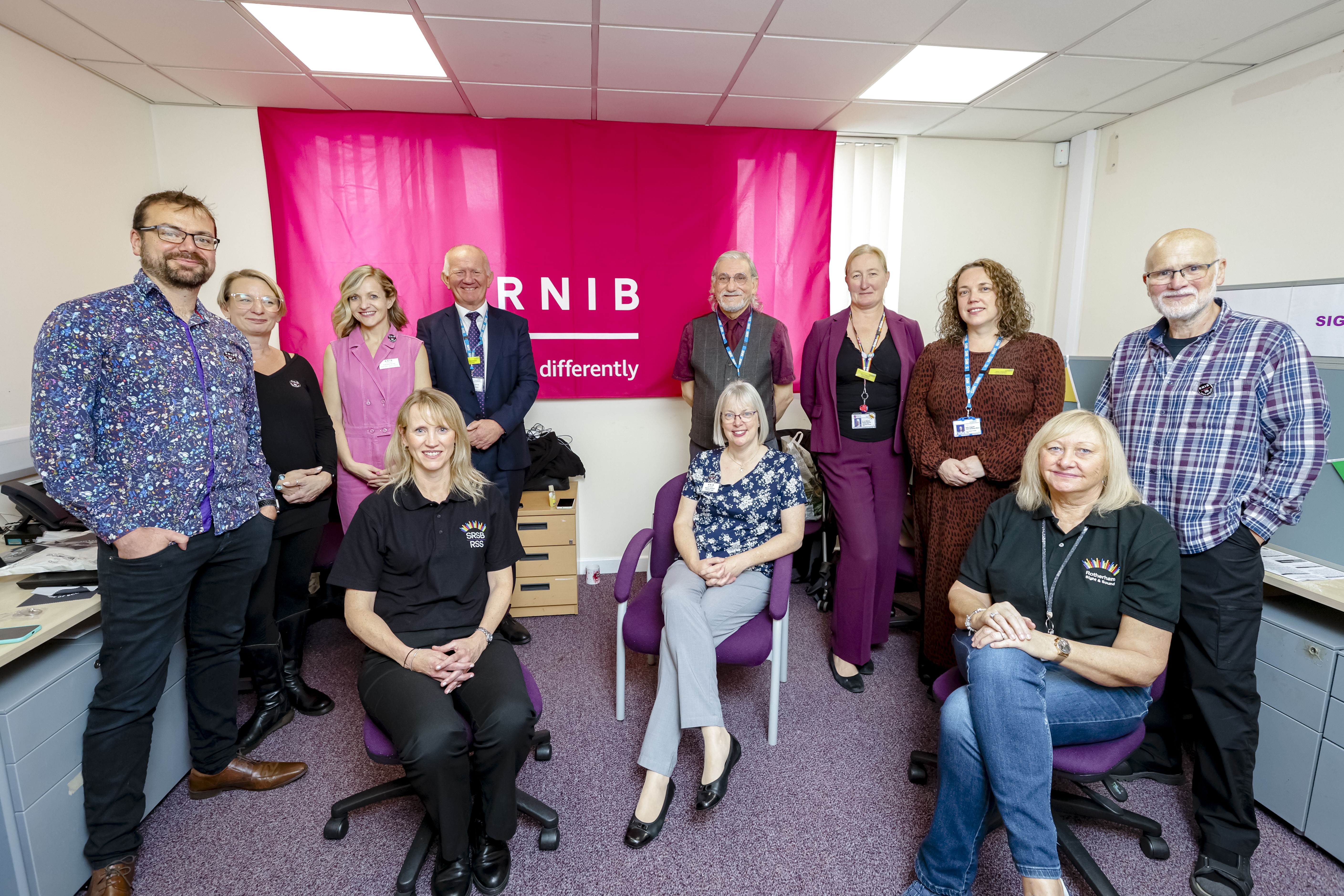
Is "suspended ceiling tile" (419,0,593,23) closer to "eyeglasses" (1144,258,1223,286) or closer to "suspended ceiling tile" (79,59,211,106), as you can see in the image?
"suspended ceiling tile" (79,59,211,106)

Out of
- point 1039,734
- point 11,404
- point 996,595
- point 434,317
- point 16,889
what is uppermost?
point 434,317

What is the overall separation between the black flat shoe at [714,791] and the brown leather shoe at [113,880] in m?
1.50

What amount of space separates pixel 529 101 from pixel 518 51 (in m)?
0.61

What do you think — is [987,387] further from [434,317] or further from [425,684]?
[434,317]

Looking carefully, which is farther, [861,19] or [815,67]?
[815,67]

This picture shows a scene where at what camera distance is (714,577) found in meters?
2.21

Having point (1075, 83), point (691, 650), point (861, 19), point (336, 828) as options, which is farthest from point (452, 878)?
point (1075, 83)

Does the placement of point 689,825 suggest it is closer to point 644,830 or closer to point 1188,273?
point 644,830

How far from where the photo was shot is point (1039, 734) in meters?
1.51

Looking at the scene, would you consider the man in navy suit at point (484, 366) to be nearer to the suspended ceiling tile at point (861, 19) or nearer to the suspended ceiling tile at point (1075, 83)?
the suspended ceiling tile at point (861, 19)

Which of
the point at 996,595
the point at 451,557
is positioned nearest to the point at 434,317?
the point at 451,557

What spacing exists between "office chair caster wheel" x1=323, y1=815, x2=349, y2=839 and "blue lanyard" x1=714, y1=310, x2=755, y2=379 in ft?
7.11

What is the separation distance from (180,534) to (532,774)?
4.19 feet

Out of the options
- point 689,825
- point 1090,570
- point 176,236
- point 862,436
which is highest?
point 176,236
